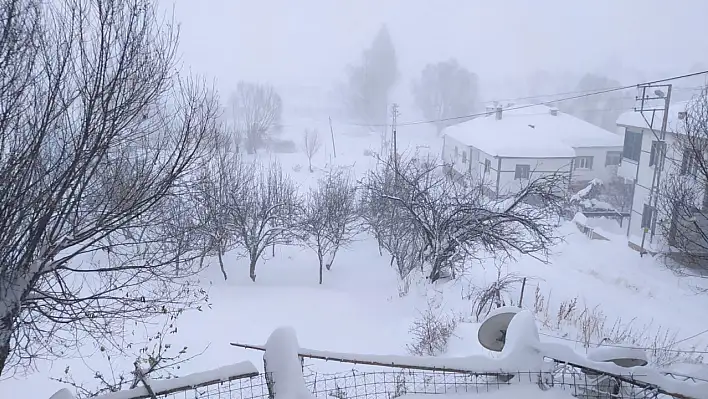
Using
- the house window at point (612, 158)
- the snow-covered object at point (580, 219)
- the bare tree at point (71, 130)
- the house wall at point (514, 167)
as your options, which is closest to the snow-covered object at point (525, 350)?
the bare tree at point (71, 130)

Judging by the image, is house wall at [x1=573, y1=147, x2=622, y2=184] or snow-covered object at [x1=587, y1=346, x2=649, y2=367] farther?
house wall at [x1=573, y1=147, x2=622, y2=184]

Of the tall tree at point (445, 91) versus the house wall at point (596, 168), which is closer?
the house wall at point (596, 168)

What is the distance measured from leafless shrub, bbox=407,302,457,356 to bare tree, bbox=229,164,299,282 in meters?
5.68

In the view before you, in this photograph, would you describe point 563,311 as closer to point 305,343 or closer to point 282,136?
point 305,343

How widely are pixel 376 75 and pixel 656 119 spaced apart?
21.0 m

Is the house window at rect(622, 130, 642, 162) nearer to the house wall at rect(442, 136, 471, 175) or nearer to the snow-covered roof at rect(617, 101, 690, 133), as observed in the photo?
the snow-covered roof at rect(617, 101, 690, 133)

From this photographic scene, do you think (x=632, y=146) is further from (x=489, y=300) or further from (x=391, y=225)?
(x=489, y=300)

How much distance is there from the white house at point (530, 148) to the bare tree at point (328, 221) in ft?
15.5

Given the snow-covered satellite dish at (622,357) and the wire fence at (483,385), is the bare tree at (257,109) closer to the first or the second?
the wire fence at (483,385)

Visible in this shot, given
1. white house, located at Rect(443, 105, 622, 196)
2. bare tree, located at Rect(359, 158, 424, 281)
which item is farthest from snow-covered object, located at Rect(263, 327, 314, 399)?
white house, located at Rect(443, 105, 622, 196)

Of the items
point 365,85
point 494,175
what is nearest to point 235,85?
point 365,85

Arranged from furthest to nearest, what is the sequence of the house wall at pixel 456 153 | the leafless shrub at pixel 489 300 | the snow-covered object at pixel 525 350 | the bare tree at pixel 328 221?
1. the house wall at pixel 456 153
2. the bare tree at pixel 328 221
3. the leafless shrub at pixel 489 300
4. the snow-covered object at pixel 525 350

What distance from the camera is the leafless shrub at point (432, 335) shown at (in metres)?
4.61

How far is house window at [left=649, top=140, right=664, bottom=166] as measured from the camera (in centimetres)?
1144
